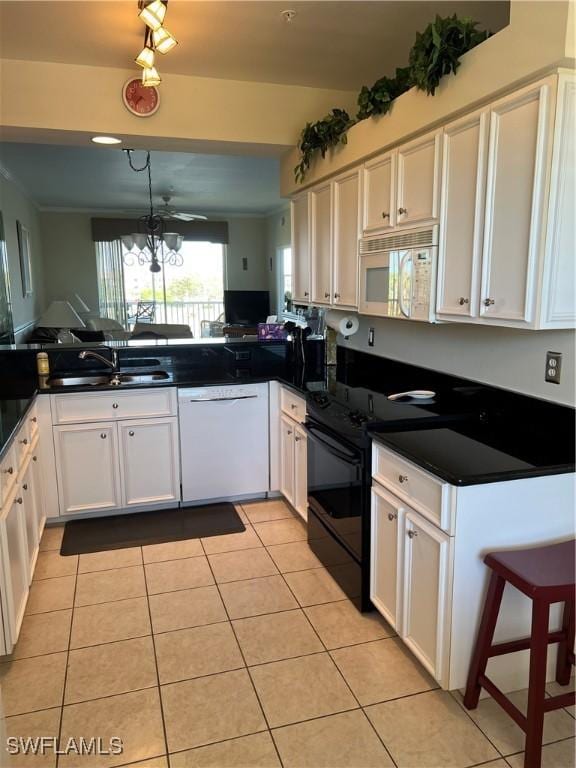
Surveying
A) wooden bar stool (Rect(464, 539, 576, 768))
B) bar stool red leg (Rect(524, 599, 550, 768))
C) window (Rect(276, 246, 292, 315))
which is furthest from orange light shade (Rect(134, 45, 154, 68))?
window (Rect(276, 246, 292, 315))

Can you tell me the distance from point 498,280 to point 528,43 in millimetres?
708

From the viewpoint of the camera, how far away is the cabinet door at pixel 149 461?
339 centimetres

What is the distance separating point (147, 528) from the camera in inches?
133

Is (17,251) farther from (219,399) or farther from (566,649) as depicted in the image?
(566,649)

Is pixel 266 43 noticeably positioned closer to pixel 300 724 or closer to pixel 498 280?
pixel 498 280

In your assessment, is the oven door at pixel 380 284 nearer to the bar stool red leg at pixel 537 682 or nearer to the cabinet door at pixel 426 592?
the cabinet door at pixel 426 592

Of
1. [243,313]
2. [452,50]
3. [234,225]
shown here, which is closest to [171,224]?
[234,225]

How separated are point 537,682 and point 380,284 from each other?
1729 millimetres

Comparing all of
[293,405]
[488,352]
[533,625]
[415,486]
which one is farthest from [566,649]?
[293,405]

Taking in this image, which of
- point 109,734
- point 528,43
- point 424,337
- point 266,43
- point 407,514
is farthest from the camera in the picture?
point 424,337

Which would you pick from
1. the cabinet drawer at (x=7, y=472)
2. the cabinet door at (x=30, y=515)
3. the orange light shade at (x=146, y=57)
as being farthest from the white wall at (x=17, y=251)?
the cabinet drawer at (x=7, y=472)

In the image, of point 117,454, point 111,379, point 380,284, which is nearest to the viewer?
point 380,284

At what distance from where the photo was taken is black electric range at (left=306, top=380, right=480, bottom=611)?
7.68 feet

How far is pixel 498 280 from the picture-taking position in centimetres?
192
